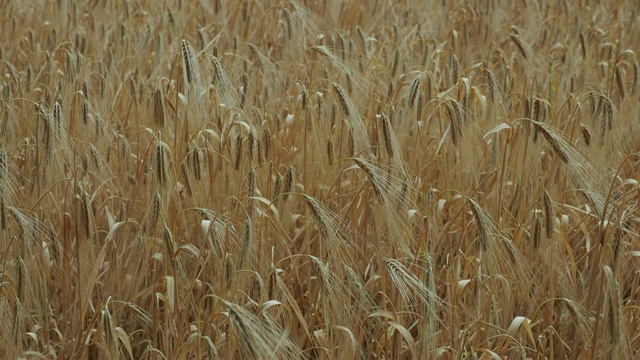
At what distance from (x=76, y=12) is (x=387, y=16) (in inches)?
51.6

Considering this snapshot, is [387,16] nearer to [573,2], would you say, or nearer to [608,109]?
[573,2]

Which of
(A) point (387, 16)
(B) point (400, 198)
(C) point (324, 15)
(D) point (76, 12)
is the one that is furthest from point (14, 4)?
(B) point (400, 198)

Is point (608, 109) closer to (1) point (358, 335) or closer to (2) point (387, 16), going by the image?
(1) point (358, 335)

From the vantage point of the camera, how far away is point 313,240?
76.0 inches

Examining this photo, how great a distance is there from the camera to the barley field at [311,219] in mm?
1533

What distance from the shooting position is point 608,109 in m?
1.96

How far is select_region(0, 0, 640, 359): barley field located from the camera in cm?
153

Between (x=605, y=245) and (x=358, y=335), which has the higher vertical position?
(x=605, y=245)

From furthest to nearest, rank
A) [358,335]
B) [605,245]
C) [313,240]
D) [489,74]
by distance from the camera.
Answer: [489,74], [313,240], [358,335], [605,245]

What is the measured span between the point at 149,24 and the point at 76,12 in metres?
0.29

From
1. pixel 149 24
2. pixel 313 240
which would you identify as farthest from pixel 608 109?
pixel 149 24

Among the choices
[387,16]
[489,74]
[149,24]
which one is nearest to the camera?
[489,74]

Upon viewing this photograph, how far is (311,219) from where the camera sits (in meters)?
1.89

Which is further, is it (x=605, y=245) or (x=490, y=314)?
(x=490, y=314)
